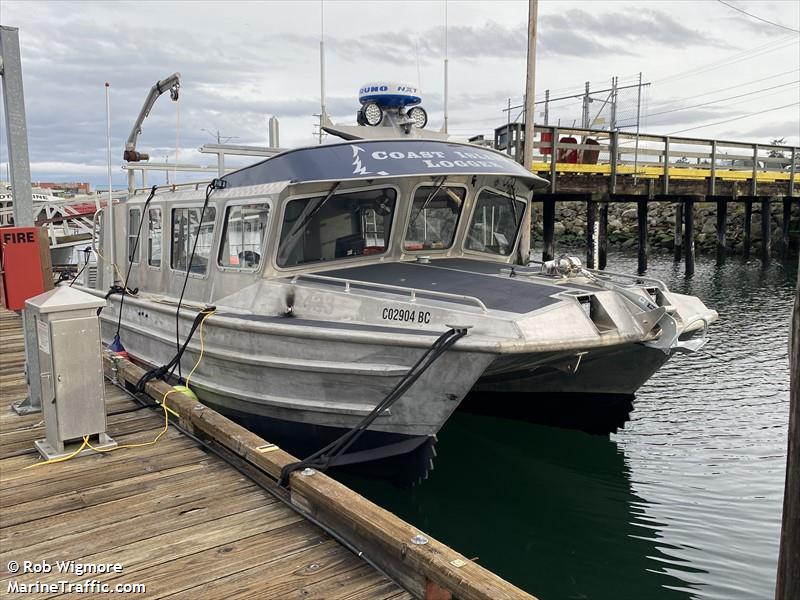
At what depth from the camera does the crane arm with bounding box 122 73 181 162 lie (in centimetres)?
928

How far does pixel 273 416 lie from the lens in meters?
6.31

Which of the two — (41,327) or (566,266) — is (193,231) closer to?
(41,327)

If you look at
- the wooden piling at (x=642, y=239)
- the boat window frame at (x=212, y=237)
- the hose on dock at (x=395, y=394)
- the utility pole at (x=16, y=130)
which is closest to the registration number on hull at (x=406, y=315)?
the hose on dock at (x=395, y=394)

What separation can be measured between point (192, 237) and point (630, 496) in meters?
5.41

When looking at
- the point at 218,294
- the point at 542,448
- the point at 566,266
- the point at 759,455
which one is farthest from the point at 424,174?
the point at 759,455

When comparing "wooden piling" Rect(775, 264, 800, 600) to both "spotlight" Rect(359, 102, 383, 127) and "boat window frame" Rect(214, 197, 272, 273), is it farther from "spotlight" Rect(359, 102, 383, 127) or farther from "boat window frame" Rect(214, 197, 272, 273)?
"spotlight" Rect(359, 102, 383, 127)

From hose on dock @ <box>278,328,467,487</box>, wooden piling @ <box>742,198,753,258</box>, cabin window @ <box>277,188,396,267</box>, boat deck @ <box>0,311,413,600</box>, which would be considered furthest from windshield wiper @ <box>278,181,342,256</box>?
wooden piling @ <box>742,198,753,258</box>

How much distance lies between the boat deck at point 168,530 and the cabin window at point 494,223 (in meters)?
3.91

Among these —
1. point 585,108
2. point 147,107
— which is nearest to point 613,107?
point 585,108

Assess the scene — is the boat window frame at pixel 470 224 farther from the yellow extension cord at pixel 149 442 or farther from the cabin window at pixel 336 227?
the yellow extension cord at pixel 149 442

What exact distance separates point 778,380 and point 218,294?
8477 mm

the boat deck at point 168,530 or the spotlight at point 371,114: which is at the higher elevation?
the spotlight at point 371,114

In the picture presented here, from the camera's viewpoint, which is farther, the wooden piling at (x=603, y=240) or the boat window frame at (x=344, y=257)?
the wooden piling at (x=603, y=240)

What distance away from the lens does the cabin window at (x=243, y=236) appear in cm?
657
